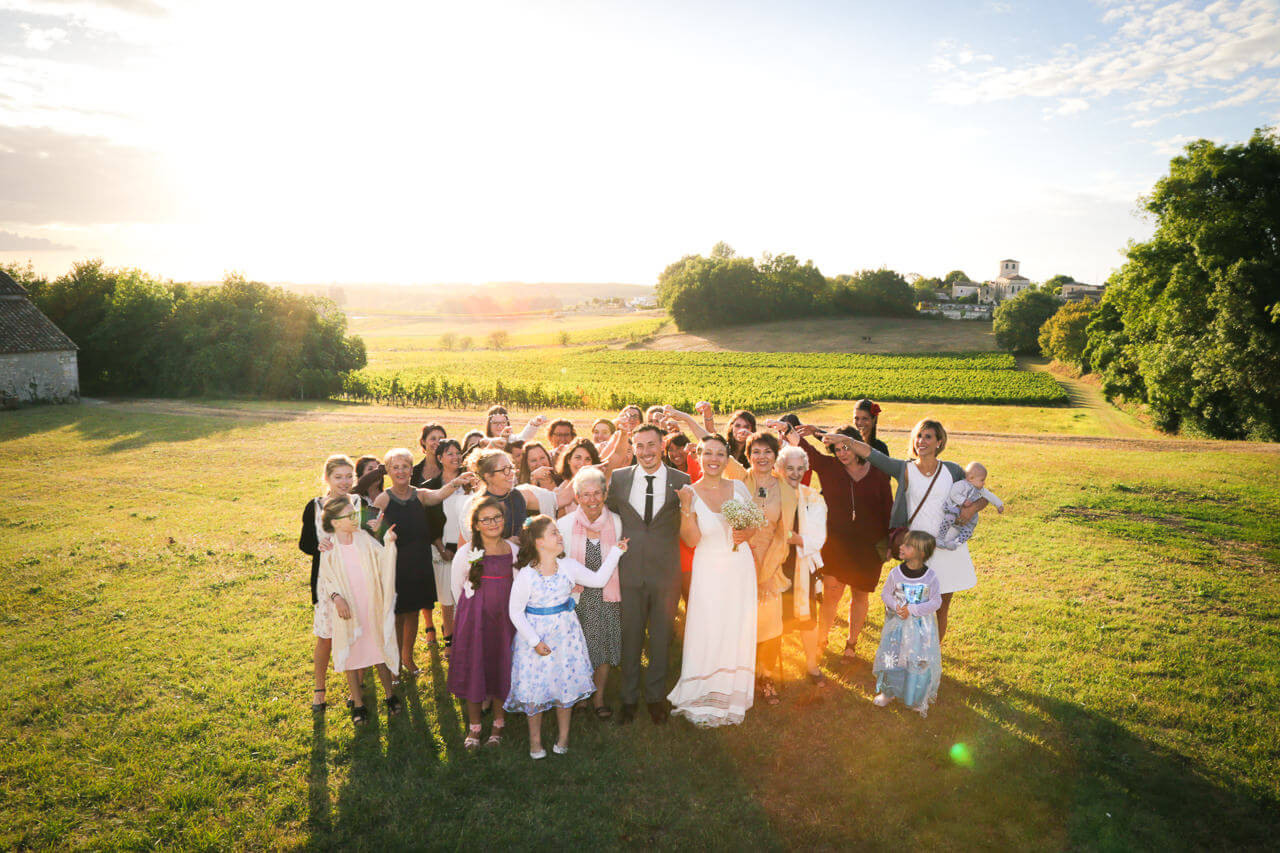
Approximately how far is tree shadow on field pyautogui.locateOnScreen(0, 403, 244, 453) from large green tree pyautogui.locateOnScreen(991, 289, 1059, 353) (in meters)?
69.9

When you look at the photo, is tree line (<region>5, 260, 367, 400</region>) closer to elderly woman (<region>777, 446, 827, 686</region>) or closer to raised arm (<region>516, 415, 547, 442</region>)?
raised arm (<region>516, 415, 547, 442</region>)

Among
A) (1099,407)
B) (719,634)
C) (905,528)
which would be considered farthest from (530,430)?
(1099,407)

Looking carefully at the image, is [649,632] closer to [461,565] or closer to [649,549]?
[649,549]

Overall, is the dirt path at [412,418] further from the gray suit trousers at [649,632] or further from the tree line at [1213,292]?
the gray suit trousers at [649,632]

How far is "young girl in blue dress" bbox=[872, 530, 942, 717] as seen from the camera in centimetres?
605

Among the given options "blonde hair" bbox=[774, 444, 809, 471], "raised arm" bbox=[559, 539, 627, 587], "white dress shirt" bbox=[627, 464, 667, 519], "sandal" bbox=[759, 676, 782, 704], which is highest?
"blonde hair" bbox=[774, 444, 809, 471]

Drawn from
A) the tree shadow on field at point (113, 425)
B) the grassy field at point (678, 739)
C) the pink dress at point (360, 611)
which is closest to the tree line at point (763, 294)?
the tree shadow on field at point (113, 425)

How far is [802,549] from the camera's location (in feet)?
20.6

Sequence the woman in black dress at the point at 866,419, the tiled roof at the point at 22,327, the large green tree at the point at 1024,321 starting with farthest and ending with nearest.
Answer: the large green tree at the point at 1024,321
the tiled roof at the point at 22,327
the woman in black dress at the point at 866,419

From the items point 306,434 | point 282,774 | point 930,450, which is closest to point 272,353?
point 306,434

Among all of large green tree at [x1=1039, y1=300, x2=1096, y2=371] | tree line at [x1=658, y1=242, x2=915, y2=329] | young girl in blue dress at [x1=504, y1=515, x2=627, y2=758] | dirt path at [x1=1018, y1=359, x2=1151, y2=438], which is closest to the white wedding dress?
young girl in blue dress at [x1=504, y1=515, x2=627, y2=758]

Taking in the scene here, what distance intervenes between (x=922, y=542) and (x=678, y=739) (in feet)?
9.59

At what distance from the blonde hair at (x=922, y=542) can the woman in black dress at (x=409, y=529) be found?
14.0 feet

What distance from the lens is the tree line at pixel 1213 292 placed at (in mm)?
24344
